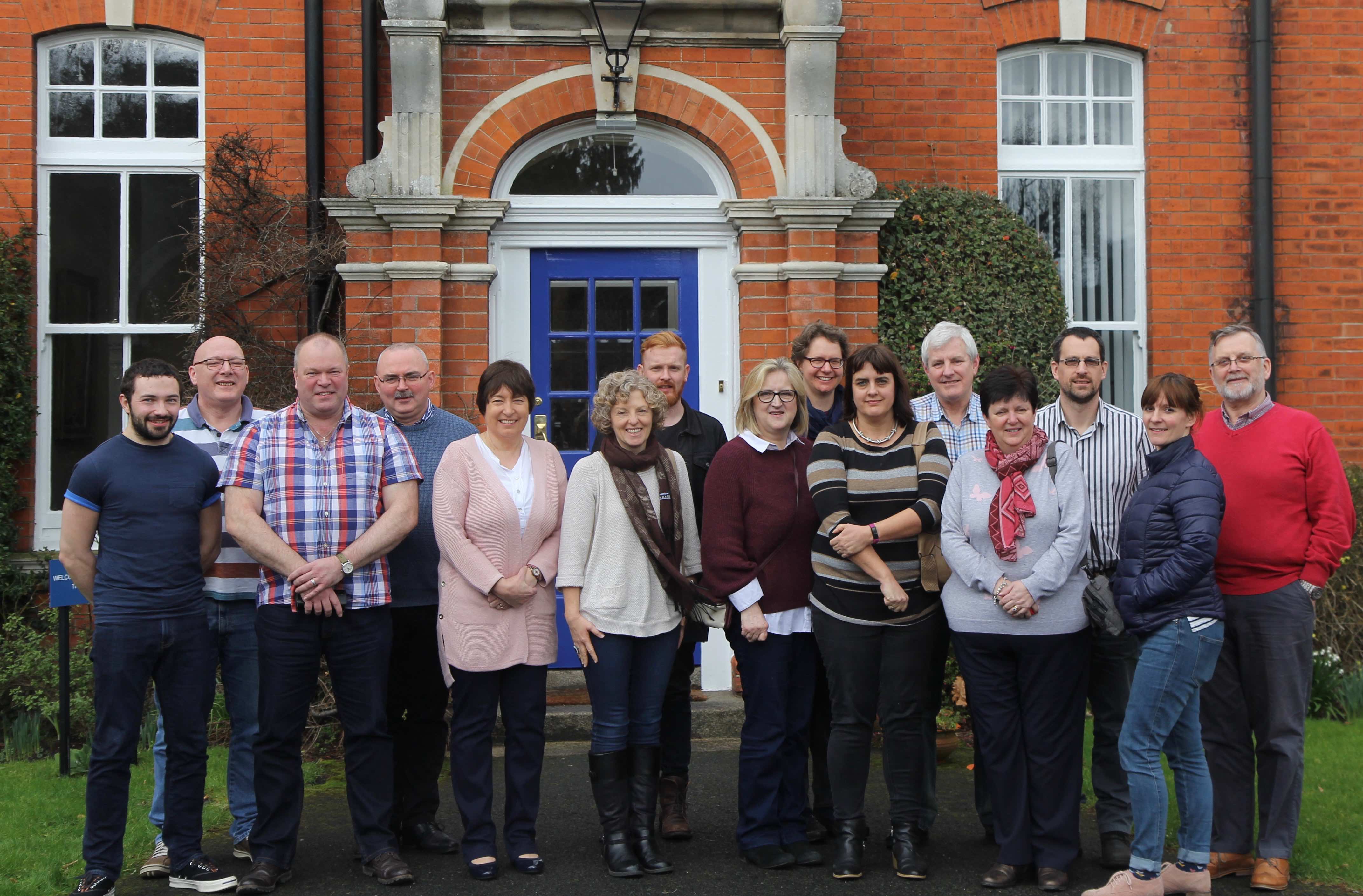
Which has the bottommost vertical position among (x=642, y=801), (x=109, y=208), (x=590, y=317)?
(x=642, y=801)

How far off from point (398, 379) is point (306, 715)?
4.28ft

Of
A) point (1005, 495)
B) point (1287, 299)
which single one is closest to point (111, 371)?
point (1005, 495)

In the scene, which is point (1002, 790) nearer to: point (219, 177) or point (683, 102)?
point (683, 102)

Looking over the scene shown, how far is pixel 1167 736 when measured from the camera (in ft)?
13.1

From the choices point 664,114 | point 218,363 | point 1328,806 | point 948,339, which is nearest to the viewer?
point 218,363

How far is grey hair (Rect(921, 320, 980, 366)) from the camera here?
463cm

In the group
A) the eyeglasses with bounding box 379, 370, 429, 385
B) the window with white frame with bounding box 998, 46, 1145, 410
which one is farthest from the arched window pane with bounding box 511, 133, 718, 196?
the eyeglasses with bounding box 379, 370, 429, 385

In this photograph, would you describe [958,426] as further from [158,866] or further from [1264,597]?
[158,866]

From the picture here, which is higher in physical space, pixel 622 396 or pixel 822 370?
pixel 822 370

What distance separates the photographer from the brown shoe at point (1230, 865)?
4.32 metres

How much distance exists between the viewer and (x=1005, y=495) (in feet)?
13.5

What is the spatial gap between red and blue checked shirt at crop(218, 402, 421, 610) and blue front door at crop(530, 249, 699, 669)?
8.72 feet

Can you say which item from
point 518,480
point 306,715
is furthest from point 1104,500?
point 306,715

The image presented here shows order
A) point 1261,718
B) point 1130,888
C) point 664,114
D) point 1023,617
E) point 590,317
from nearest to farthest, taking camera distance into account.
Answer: point 1130,888
point 1023,617
point 1261,718
point 664,114
point 590,317
